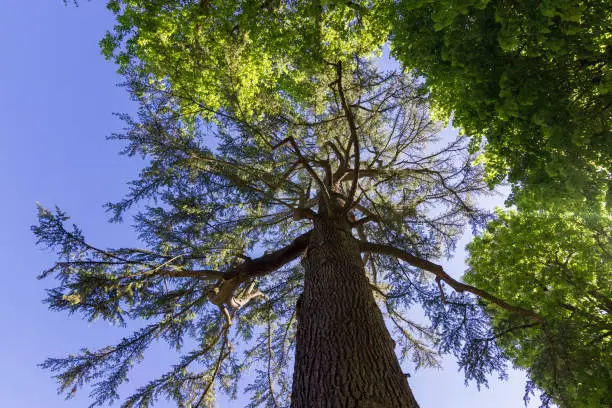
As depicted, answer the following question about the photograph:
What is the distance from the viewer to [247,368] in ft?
23.5

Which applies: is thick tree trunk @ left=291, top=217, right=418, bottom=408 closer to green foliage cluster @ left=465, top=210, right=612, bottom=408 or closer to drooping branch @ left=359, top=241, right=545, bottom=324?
drooping branch @ left=359, top=241, right=545, bottom=324

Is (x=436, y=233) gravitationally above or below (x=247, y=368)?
above

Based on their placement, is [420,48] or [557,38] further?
[420,48]

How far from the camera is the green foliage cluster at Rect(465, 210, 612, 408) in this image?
15.5 feet

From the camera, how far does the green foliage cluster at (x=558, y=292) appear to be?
15.5 ft

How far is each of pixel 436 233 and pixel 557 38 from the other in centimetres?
495

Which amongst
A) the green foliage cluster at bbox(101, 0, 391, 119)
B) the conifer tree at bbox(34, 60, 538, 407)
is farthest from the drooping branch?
the green foliage cluster at bbox(101, 0, 391, 119)

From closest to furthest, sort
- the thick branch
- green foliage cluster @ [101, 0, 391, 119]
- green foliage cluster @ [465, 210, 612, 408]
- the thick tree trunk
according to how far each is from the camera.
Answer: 1. the thick tree trunk
2. green foliage cluster @ [465, 210, 612, 408]
3. the thick branch
4. green foliage cluster @ [101, 0, 391, 119]

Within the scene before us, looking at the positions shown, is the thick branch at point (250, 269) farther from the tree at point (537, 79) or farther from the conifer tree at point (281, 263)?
the tree at point (537, 79)

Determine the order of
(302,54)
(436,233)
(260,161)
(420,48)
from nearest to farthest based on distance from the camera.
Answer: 1. (420,48)
2. (302,54)
3. (260,161)
4. (436,233)

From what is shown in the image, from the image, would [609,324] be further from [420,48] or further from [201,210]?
[201,210]

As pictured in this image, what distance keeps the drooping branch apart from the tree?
167 cm

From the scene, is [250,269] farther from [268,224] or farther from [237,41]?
[237,41]

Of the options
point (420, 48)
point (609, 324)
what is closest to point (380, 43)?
point (420, 48)
